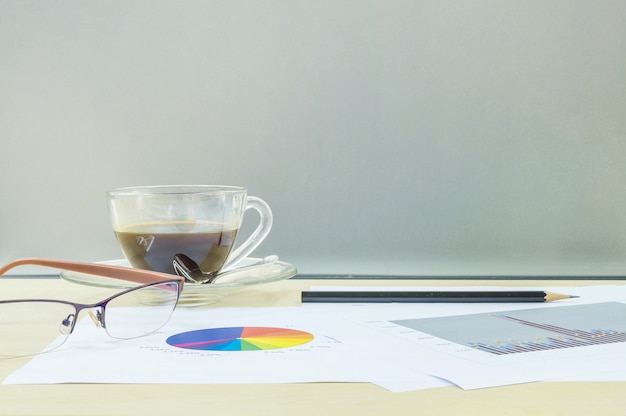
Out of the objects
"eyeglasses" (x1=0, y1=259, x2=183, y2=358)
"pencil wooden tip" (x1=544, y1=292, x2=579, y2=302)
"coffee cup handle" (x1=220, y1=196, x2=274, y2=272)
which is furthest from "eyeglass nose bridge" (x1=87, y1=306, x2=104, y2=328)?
"pencil wooden tip" (x1=544, y1=292, x2=579, y2=302)

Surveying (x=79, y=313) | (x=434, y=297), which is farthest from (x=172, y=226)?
(x=434, y=297)

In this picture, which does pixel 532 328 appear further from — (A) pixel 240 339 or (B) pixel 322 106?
(B) pixel 322 106

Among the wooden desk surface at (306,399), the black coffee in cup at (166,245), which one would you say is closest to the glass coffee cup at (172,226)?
the black coffee in cup at (166,245)

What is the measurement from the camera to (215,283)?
1.88 feet

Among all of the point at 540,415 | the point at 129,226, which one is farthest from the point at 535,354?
the point at 129,226

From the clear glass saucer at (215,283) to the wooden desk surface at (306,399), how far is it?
20 centimetres

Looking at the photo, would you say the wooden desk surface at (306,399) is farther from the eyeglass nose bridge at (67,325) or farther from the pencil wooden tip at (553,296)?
the pencil wooden tip at (553,296)

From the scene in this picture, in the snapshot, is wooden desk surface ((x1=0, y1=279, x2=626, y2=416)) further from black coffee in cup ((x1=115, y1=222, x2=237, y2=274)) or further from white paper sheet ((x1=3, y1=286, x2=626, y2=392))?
black coffee in cup ((x1=115, y1=222, x2=237, y2=274))

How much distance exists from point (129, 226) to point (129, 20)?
1.07 feet

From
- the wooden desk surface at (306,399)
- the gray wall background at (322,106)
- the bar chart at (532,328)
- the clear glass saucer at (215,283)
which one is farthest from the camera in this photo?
the gray wall background at (322,106)

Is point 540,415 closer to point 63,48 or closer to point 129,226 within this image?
point 129,226

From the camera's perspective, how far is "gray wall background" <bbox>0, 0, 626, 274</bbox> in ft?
2.69

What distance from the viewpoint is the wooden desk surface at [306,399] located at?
1.04ft

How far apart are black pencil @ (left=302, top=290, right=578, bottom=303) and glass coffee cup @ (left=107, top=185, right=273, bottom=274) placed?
10 cm
